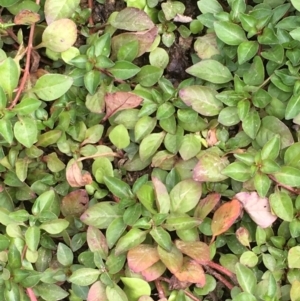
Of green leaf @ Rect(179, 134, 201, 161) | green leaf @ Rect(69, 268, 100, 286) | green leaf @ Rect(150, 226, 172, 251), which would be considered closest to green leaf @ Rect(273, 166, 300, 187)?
green leaf @ Rect(179, 134, 201, 161)

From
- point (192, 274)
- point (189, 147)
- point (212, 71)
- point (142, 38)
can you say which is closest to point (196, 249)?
point (192, 274)

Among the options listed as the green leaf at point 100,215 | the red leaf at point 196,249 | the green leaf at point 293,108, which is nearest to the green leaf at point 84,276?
the green leaf at point 100,215

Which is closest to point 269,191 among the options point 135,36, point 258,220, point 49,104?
point 258,220

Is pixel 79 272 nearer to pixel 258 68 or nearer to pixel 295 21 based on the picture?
pixel 258 68

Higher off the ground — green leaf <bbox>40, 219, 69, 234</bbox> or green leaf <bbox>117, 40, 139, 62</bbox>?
green leaf <bbox>117, 40, 139, 62</bbox>

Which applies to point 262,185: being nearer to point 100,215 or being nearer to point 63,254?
point 100,215

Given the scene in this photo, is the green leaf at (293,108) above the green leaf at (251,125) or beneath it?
above

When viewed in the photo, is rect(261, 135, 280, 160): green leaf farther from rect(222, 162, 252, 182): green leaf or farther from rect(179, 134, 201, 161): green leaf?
rect(179, 134, 201, 161): green leaf

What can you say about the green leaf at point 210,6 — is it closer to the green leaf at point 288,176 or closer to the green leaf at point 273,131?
the green leaf at point 273,131
